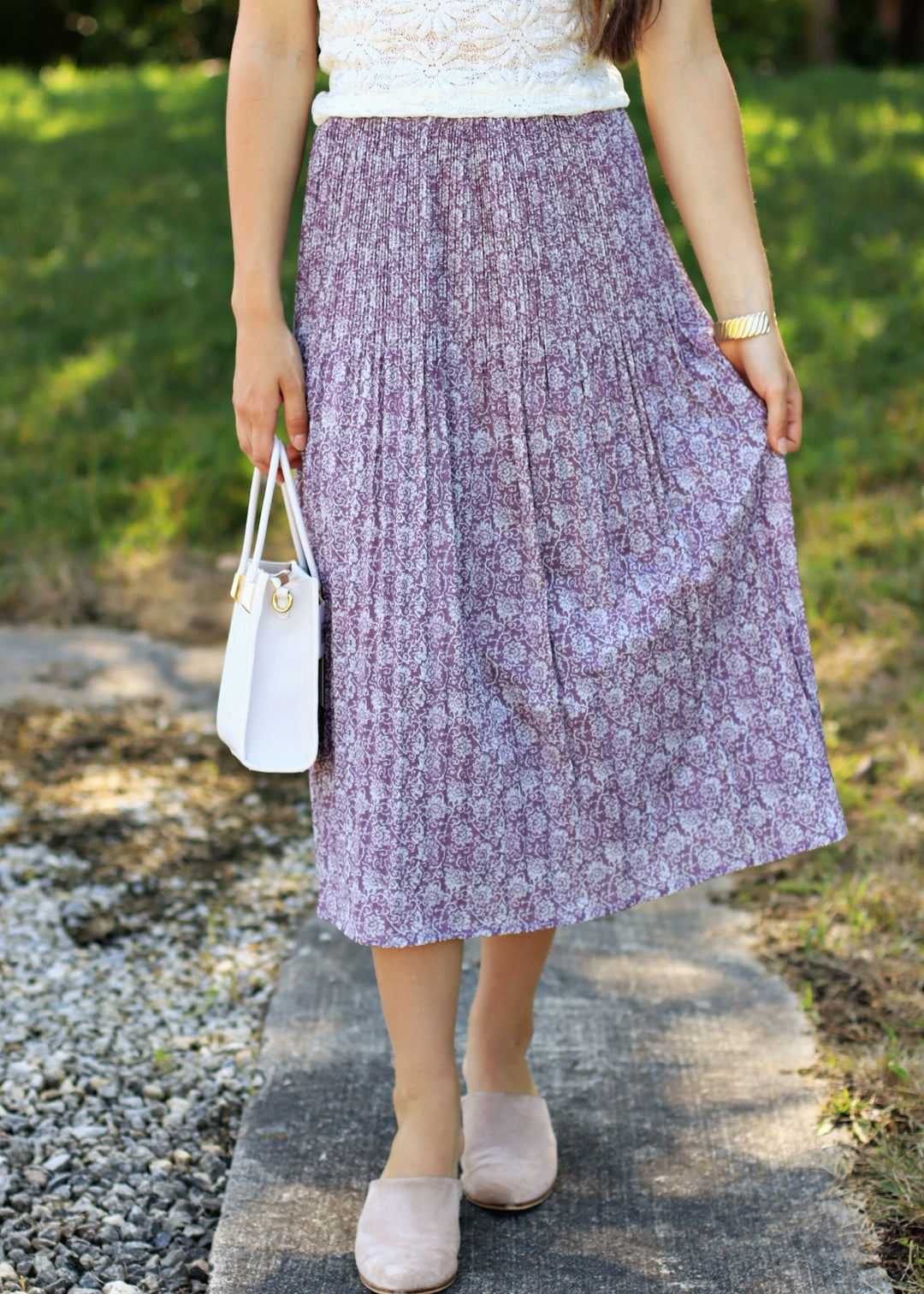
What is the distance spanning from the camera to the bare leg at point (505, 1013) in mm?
1860

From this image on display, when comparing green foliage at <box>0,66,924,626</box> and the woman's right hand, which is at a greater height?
the woman's right hand

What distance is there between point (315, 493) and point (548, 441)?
0.89 ft

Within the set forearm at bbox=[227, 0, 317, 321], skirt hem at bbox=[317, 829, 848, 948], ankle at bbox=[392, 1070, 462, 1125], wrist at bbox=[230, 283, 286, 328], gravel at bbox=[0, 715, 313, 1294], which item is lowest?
gravel at bbox=[0, 715, 313, 1294]

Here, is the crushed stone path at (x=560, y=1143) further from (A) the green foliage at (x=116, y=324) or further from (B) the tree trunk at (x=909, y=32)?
(B) the tree trunk at (x=909, y=32)

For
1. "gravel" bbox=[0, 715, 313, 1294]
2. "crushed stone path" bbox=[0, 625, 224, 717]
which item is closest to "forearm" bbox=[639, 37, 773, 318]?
"gravel" bbox=[0, 715, 313, 1294]

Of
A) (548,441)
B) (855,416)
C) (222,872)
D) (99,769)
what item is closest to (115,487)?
(99,769)

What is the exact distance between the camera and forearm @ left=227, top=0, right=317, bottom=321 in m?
1.64

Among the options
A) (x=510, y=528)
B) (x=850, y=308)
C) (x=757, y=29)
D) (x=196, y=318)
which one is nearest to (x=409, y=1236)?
(x=510, y=528)

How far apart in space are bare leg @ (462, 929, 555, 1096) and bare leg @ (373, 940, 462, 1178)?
15 centimetres

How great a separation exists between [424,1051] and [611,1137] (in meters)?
0.44

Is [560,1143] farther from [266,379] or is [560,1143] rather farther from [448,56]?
[448,56]

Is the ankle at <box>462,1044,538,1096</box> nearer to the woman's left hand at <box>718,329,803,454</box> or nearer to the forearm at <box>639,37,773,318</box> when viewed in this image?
the woman's left hand at <box>718,329,803,454</box>

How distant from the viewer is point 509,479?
1.62 m

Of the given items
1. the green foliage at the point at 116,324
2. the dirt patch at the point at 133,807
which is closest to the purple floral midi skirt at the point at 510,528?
the dirt patch at the point at 133,807
